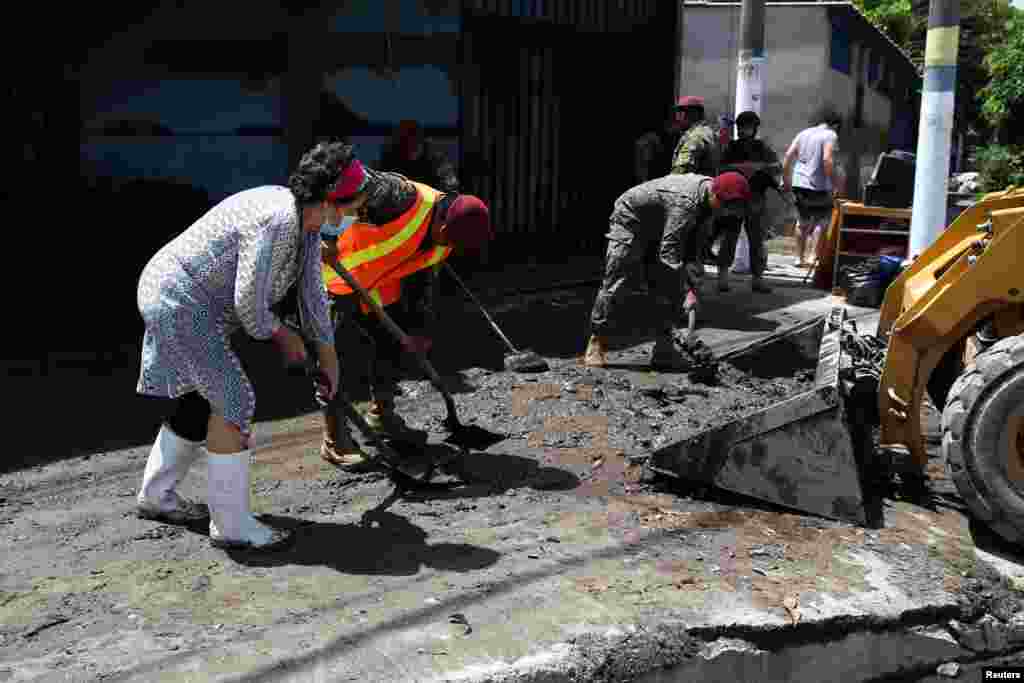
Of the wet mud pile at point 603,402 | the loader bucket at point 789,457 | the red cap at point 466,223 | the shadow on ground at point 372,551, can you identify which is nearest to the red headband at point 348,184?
the red cap at point 466,223

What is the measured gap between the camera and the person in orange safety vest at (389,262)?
5.03m

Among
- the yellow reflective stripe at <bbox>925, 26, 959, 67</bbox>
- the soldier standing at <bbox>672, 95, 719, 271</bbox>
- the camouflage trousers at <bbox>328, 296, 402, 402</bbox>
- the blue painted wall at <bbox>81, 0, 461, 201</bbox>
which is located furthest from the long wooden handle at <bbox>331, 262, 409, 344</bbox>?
the yellow reflective stripe at <bbox>925, 26, 959, 67</bbox>

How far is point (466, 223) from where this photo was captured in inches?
196

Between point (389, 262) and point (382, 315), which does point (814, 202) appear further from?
point (382, 315)

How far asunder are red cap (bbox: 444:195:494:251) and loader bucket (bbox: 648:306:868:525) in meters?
1.29

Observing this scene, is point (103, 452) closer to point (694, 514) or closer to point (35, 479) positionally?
point (35, 479)

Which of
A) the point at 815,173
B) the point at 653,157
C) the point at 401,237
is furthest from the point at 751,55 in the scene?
the point at 401,237

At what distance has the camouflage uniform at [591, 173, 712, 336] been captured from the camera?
287 inches

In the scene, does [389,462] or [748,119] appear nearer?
[389,462]

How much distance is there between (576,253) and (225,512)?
8.51 m

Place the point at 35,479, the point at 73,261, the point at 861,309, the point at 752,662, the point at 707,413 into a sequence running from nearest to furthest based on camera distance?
the point at 752,662, the point at 35,479, the point at 707,413, the point at 73,261, the point at 861,309

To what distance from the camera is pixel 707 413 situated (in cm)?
635

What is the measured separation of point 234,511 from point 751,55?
29.0ft

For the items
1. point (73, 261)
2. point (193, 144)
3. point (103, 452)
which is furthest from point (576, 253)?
point (103, 452)
